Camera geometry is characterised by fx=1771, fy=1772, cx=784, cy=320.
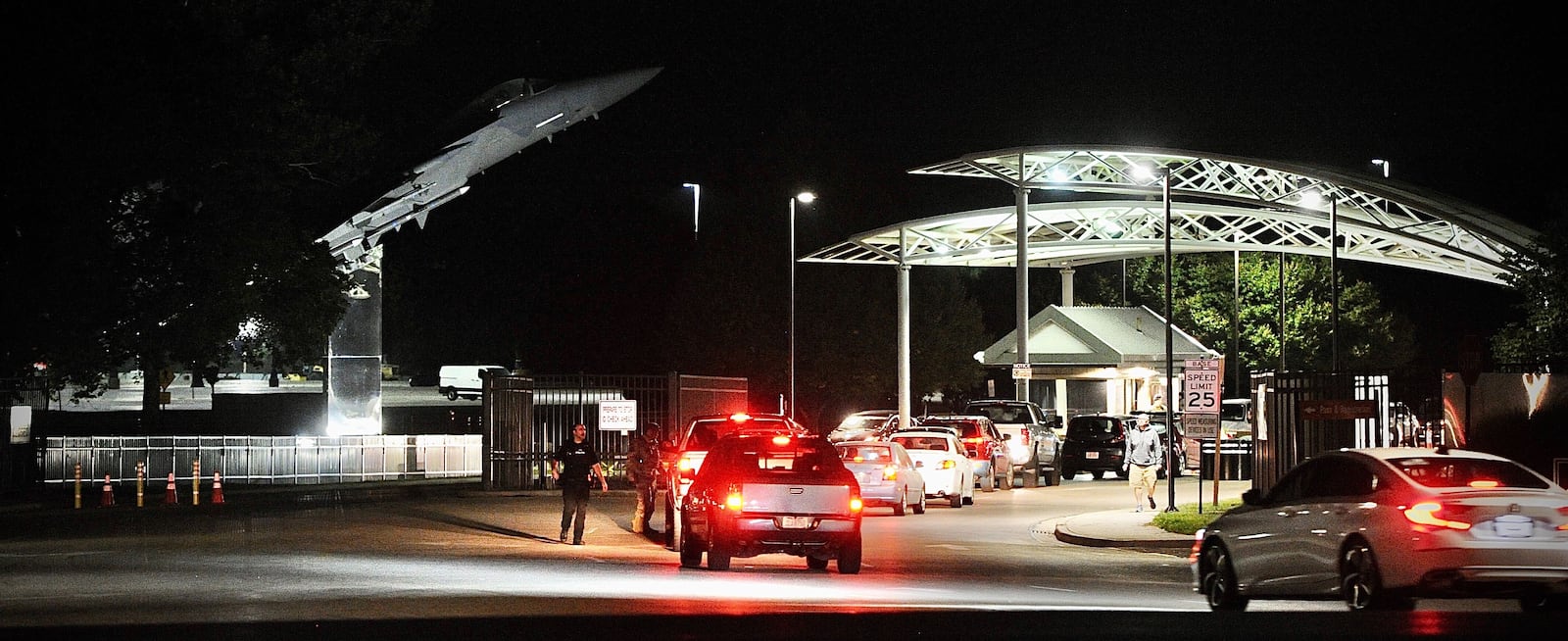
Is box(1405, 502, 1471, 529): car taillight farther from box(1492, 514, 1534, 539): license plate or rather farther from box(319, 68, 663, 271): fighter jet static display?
box(319, 68, 663, 271): fighter jet static display

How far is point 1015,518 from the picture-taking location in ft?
100

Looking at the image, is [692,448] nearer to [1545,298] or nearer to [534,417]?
[534,417]

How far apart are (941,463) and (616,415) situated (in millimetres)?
6536

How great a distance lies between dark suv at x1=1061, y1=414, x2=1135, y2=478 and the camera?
4388 centimetres

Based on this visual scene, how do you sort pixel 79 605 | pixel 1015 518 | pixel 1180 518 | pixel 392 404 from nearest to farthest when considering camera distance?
pixel 79 605 → pixel 1180 518 → pixel 1015 518 → pixel 392 404

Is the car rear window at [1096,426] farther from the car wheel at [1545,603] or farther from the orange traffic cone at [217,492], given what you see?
the car wheel at [1545,603]

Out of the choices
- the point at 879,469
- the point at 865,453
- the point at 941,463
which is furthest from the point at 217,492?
the point at 941,463

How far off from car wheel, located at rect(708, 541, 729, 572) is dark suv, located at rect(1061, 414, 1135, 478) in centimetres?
2577

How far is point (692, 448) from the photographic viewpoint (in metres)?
27.1

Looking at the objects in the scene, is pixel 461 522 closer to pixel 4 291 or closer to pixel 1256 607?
pixel 4 291

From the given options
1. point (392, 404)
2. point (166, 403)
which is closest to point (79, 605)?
point (166, 403)

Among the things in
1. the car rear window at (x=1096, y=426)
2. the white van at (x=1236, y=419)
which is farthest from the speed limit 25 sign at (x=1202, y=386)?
the car rear window at (x=1096, y=426)

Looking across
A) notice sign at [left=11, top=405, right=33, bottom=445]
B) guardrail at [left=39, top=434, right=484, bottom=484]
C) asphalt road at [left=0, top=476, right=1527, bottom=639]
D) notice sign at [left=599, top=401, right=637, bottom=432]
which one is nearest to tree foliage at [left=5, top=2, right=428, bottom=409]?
notice sign at [left=11, top=405, right=33, bottom=445]

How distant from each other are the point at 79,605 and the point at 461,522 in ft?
45.3
